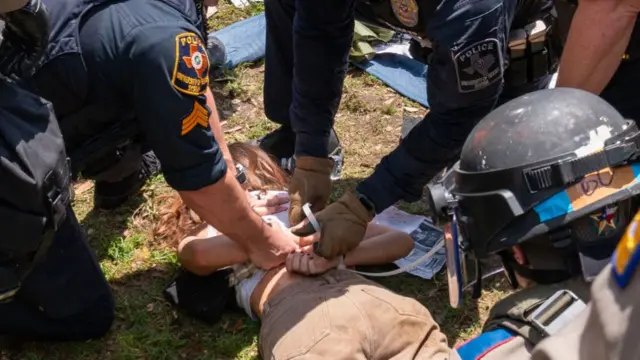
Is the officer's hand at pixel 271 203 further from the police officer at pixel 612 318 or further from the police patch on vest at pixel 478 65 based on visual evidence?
the police officer at pixel 612 318

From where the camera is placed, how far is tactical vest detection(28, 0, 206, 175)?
260 centimetres

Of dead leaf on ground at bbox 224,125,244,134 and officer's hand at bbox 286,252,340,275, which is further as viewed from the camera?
dead leaf on ground at bbox 224,125,244,134

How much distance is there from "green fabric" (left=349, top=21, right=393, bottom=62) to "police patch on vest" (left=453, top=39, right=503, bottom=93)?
199cm

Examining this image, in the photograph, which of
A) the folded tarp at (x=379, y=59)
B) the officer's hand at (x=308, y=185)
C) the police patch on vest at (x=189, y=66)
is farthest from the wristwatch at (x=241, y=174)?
the folded tarp at (x=379, y=59)

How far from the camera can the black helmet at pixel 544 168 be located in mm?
1563

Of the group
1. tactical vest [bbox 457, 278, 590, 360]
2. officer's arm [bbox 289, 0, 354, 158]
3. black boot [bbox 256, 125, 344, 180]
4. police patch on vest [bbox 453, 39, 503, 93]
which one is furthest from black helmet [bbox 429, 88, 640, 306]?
black boot [bbox 256, 125, 344, 180]

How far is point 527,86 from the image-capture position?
329cm

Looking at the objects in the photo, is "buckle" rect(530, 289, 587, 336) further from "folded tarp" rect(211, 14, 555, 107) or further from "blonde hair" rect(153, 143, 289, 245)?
"folded tarp" rect(211, 14, 555, 107)

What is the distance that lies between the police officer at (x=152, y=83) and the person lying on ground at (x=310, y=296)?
219mm

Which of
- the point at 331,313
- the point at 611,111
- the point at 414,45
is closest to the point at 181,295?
the point at 331,313

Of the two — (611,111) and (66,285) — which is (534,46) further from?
(66,285)

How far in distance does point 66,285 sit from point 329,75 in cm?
123

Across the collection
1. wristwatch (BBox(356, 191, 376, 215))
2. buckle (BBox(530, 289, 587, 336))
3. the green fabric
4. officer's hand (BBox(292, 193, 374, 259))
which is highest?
buckle (BBox(530, 289, 587, 336))

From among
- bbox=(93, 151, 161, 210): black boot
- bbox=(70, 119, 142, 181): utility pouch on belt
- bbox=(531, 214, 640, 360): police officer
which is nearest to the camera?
bbox=(531, 214, 640, 360): police officer
